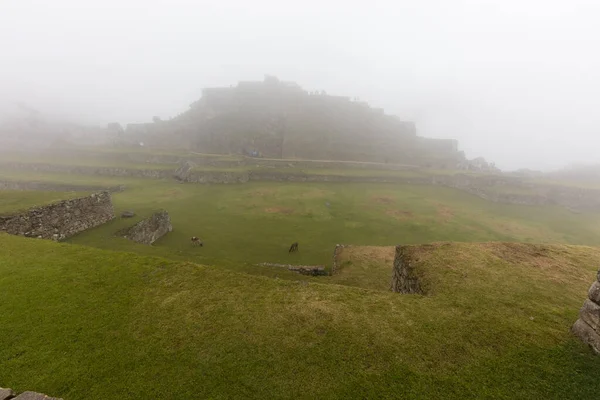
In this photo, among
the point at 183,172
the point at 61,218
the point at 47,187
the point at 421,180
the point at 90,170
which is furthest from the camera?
the point at 421,180

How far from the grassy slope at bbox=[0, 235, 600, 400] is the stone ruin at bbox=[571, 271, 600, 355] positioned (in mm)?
219

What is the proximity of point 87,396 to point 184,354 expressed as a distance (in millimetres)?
1661

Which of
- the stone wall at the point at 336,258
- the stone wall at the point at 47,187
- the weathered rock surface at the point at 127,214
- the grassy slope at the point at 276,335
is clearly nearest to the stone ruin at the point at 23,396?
the grassy slope at the point at 276,335

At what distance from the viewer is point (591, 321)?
19.5ft

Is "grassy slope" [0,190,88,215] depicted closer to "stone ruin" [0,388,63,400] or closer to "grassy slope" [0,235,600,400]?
"grassy slope" [0,235,600,400]

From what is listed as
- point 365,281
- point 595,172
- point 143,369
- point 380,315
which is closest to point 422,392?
point 380,315

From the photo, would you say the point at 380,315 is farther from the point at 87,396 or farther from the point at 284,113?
the point at 284,113

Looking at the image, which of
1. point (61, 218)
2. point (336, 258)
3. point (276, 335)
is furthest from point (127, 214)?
point (276, 335)

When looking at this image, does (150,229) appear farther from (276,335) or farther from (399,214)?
(399,214)

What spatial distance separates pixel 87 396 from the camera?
4.96 m

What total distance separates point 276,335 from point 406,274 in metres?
6.15

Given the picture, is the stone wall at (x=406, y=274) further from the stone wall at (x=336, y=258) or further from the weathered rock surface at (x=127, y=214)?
the weathered rock surface at (x=127, y=214)

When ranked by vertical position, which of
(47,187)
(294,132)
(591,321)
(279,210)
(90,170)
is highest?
(294,132)

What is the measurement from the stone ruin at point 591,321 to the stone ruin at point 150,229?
20808 mm
